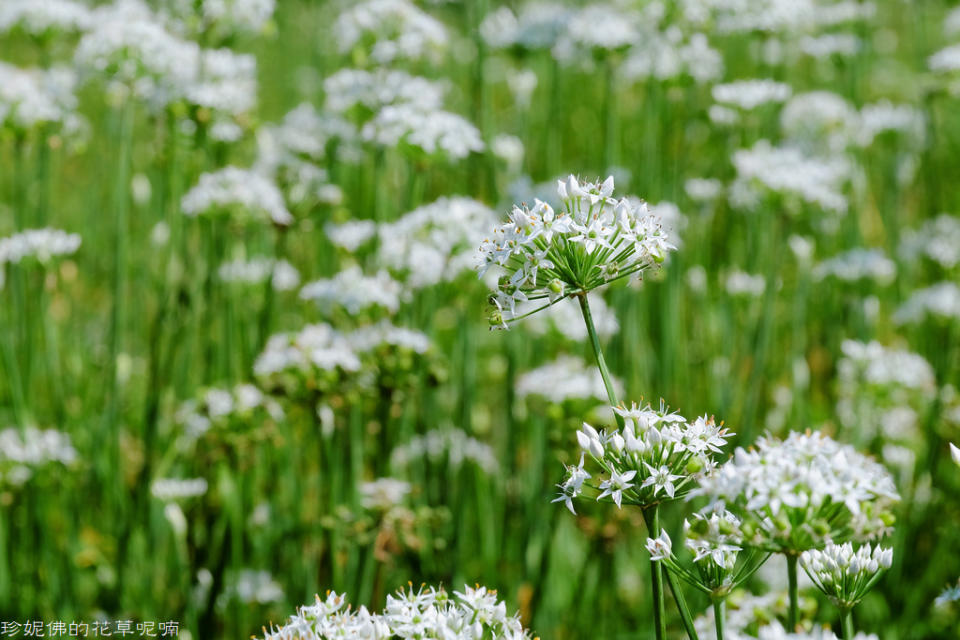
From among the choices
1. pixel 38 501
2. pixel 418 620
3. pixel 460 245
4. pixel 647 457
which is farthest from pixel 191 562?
pixel 647 457

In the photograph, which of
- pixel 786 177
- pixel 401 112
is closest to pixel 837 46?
pixel 786 177

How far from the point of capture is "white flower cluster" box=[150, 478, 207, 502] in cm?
318

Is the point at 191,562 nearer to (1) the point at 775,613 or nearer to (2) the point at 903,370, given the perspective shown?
(1) the point at 775,613

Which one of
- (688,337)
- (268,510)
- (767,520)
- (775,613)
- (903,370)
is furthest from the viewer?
(688,337)

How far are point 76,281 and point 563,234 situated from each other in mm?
4920

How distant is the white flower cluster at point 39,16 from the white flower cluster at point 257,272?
3.89ft

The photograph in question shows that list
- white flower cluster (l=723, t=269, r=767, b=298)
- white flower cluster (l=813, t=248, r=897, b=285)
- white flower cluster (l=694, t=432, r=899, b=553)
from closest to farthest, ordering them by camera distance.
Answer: white flower cluster (l=694, t=432, r=899, b=553)
white flower cluster (l=813, t=248, r=897, b=285)
white flower cluster (l=723, t=269, r=767, b=298)

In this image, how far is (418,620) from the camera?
61.4 inches

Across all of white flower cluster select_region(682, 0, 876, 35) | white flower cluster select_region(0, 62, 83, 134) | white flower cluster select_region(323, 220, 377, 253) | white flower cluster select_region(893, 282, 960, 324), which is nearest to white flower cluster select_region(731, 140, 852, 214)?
white flower cluster select_region(682, 0, 876, 35)

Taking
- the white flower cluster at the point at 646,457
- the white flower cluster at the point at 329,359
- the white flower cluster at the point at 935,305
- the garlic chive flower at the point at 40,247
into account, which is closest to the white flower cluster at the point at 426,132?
the white flower cluster at the point at 329,359

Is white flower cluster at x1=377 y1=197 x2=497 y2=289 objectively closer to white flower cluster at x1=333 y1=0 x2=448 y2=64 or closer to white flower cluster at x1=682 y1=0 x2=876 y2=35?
white flower cluster at x1=333 y1=0 x2=448 y2=64

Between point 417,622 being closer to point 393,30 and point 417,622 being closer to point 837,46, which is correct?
point 393,30

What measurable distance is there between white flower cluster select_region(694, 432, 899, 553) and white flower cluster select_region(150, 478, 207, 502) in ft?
7.39

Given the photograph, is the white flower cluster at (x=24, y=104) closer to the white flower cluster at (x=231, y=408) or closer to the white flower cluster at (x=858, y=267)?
the white flower cluster at (x=231, y=408)
